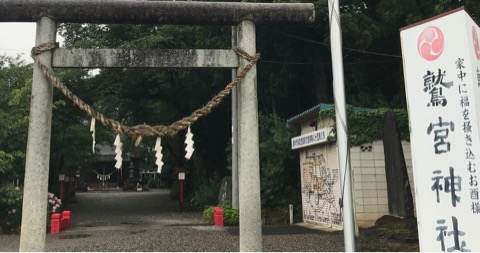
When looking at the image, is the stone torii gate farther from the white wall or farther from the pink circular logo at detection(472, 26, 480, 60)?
the white wall

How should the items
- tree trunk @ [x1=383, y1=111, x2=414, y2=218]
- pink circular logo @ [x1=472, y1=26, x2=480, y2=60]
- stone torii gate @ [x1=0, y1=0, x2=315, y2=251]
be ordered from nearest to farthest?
1. pink circular logo @ [x1=472, y1=26, x2=480, y2=60]
2. stone torii gate @ [x1=0, y1=0, x2=315, y2=251]
3. tree trunk @ [x1=383, y1=111, x2=414, y2=218]

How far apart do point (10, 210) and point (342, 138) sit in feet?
46.4

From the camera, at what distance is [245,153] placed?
6391 millimetres

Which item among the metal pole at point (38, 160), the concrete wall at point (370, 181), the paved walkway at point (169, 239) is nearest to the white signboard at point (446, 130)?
the metal pole at point (38, 160)

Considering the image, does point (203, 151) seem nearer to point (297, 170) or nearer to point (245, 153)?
point (297, 170)

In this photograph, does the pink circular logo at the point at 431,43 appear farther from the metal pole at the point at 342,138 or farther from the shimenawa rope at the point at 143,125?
the shimenawa rope at the point at 143,125

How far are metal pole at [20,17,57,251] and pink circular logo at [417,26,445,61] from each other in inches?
200

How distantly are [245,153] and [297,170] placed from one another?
Result: 1306 cm

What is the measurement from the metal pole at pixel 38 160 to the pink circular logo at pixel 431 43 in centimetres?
507

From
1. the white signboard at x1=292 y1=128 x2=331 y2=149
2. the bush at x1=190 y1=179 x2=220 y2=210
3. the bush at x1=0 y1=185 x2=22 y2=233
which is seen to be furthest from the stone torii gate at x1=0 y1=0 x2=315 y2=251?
the bush at x1=190 y1=179 x2=220 y2=210

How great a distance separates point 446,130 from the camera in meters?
5.29

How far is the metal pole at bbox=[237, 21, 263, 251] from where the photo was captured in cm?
627

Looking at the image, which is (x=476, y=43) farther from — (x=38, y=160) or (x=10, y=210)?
(x=10, y=210)

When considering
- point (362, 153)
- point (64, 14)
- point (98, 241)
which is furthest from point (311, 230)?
point (64, 14)
